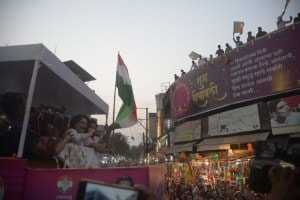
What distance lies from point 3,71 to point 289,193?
435 cm

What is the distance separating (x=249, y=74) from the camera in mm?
16000

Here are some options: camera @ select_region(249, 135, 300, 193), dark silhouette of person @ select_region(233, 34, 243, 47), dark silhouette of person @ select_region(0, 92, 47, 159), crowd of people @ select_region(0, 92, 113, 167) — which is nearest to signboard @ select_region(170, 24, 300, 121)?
dark silhouette of person @ select_region(233, 34, 243, 47)

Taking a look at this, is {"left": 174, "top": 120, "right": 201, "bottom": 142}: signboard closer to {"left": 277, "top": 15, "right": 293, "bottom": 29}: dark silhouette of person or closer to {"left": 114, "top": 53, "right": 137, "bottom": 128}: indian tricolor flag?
{"left": 277, "top": 15, "right": 293, "bottom": 29}: dark silhouette of person

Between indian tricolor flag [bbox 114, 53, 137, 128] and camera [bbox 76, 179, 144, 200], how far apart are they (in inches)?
158

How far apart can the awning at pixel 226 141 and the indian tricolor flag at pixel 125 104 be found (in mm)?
9962

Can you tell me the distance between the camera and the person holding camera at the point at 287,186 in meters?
1.52

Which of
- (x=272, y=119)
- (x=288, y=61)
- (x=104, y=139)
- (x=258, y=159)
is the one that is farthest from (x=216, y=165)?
(x=258, y=159)

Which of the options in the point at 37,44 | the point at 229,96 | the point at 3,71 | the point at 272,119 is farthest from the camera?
the point at 229,96

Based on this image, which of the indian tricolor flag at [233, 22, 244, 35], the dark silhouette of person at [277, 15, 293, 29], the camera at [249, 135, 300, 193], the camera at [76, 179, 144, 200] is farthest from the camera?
the indian tricolor flag at [233, 22, 244, 35]

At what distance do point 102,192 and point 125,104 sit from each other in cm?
412

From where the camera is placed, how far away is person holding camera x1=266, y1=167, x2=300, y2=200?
1.52 meters

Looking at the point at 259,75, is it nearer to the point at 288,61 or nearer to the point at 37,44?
the point at 288,61

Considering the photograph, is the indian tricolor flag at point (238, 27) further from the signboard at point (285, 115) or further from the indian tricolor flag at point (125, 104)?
the indian tricolor flag at point (125, 104)

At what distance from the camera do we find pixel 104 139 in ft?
20.1
